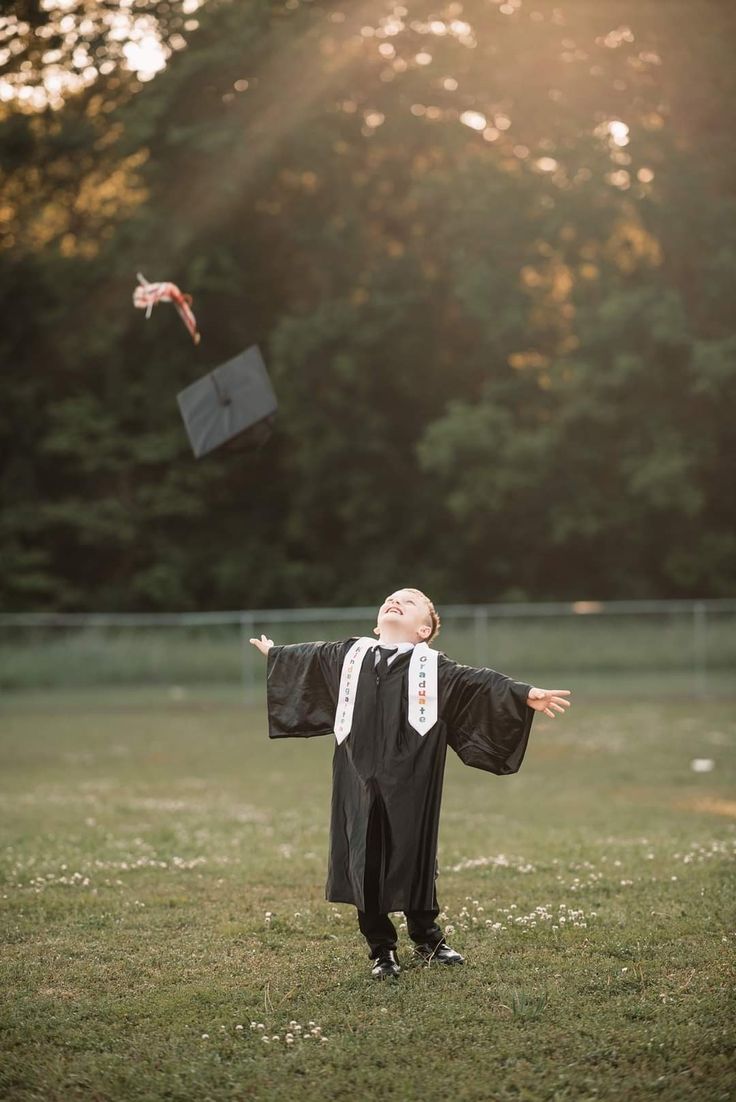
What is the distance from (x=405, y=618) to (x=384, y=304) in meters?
26.9

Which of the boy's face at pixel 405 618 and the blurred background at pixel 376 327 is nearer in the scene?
the boy's face at pixel 405 618

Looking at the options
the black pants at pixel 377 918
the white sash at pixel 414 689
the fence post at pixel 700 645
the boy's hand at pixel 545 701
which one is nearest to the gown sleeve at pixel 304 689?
the white sash at pixel 414 689

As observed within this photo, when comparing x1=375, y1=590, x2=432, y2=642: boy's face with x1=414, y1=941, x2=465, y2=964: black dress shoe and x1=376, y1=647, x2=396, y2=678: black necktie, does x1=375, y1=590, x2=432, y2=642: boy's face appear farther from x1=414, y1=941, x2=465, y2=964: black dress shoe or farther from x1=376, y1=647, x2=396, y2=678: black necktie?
x1=414, y1=941, x2=465, y2=964: black dress shoe

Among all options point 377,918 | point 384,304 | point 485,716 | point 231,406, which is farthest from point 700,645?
point 377,918

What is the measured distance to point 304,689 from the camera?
6641mm

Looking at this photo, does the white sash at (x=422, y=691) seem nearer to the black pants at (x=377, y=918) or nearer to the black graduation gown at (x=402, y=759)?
the black graduation gown at (x=402, y=759)

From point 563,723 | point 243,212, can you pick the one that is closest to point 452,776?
point 563,723

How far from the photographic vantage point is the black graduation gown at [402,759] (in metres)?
5.99

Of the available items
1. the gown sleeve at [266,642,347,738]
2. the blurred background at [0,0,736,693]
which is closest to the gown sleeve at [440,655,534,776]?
the gown sleeve at [266,642,347,738]

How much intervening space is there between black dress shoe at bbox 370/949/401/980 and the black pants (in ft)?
0.09

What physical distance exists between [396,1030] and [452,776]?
34.6ft

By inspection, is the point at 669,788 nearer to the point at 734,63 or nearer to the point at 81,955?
the point at 81,955

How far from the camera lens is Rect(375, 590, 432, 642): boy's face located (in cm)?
632

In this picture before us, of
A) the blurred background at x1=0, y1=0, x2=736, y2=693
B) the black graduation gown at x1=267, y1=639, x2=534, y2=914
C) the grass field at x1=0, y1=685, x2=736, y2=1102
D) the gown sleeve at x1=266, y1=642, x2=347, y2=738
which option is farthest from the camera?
the blurred background at x1=0, y1=0, x2=736, y2=693
